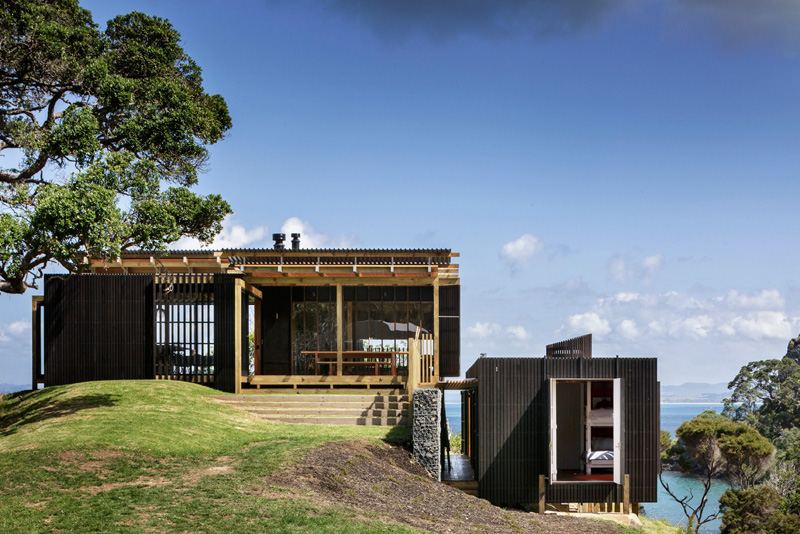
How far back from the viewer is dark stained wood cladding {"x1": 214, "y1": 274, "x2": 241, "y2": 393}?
18828mm

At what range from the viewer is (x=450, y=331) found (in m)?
22.7

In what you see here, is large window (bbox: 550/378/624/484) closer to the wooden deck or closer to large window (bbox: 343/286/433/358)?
the wooden deck

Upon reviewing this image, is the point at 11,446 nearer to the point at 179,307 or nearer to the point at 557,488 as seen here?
the point at 179,307

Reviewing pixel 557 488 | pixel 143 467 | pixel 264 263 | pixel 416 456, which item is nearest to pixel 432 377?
pixel 416 456

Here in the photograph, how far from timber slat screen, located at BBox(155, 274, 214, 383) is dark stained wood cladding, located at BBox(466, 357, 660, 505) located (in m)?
8.56

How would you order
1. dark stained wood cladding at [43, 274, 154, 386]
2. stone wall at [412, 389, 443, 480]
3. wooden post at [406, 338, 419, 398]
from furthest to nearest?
dark stained wood cladding at [43, 274, 154, 386]
wooden post at [406, 338, 419, 398]
stone wall at [412, 389, 443, 480]

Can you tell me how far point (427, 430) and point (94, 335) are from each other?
34.1 feet

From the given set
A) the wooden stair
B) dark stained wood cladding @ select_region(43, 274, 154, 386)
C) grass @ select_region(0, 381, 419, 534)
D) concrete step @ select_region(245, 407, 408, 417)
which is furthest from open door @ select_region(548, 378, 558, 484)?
dark stained wood cladding @ select_region(43, 274, 154, 386)

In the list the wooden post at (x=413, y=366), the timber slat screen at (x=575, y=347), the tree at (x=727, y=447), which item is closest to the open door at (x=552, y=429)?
the timber slat screen at (x=575, y=347)

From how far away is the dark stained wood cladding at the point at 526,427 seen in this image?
13930mm

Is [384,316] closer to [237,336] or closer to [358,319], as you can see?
[358,319]

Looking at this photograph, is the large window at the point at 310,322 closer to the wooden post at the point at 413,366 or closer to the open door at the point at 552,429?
the wooden post at the point at 413,366

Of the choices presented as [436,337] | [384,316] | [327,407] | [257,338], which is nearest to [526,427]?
[436,337]

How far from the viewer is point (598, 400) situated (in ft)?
50.1
